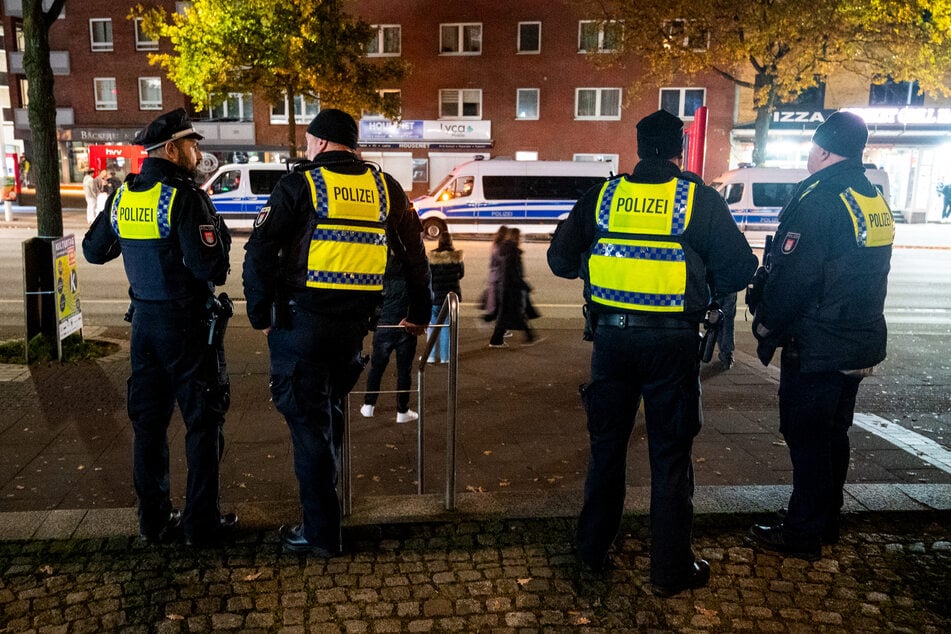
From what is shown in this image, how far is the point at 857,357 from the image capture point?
12.1 ft

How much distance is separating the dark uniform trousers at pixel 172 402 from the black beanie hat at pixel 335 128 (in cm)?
100

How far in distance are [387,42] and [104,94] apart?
44.8 feet

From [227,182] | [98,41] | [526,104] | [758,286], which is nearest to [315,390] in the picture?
[758,286]

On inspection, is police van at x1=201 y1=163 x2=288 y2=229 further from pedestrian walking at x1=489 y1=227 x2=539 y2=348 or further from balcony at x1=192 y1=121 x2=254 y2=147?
balcony at x1=192 y1=121 x2=254 y2=147

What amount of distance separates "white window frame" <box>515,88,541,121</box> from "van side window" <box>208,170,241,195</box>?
53.8 ft

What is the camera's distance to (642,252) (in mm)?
3287

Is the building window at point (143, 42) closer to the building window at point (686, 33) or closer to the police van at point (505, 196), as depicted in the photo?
the police van at point (505, 196)

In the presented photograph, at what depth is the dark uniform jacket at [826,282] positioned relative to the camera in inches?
141

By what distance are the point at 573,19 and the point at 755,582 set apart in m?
34.3

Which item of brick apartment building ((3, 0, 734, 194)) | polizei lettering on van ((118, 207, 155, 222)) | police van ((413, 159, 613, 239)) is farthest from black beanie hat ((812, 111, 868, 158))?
brick apartment building ((3, 0, 734, 194))

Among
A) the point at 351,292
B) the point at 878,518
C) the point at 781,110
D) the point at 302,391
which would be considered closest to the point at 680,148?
the point at 351,292

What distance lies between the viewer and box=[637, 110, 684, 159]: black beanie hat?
3.33m

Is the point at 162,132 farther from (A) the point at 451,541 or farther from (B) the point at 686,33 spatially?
(B) the point at 686,33

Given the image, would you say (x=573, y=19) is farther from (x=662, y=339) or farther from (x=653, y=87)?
(x=662, y=339)
